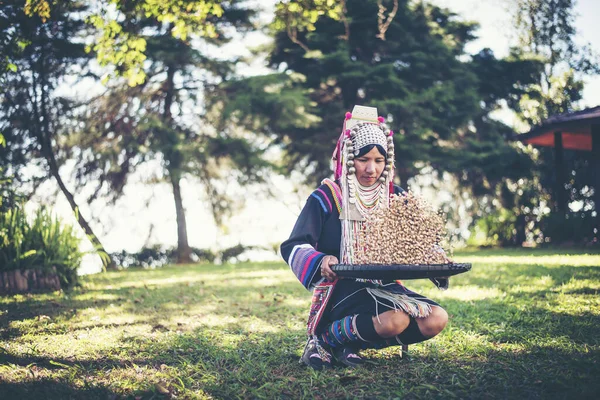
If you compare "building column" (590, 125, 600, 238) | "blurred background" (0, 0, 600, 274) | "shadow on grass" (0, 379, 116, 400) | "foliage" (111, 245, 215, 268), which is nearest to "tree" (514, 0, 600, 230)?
"blurred background" (0, 0, 600, 274)

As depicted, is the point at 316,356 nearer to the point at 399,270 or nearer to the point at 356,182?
the point at 399,270

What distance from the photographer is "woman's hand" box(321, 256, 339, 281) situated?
2.62 metres

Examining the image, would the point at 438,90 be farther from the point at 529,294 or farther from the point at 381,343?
the point at 381,343

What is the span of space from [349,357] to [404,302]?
54 centimetres

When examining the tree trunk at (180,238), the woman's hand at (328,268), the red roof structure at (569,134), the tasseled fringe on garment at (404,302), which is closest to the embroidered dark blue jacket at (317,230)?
the woman's hand at (328,268)

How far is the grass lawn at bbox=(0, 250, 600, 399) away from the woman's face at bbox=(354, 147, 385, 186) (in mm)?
1204

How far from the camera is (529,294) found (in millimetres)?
5324

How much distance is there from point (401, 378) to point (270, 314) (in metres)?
2.48

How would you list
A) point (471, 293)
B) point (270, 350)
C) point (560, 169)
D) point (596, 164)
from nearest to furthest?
1. point (270, 350)
2. point (471, 293)
3. point (596, 164)
4. point (560, 169)

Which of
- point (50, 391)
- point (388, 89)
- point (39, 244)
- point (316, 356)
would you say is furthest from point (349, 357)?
point (388, 89)

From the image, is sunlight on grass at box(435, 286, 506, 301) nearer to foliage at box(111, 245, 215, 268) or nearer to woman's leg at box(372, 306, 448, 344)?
woman's leg at box(372, 306, 448, 344)

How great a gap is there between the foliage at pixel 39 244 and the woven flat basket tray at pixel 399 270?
5813mm

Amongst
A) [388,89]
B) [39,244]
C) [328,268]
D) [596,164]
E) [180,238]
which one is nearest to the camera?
[328,268]

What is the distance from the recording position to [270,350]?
3.52m
